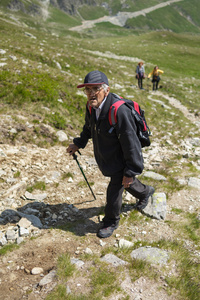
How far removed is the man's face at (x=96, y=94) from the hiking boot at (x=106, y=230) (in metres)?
3.01

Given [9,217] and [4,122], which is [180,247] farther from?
[4,122]

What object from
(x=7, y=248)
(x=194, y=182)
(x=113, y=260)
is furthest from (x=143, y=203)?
(x=7, y=248)

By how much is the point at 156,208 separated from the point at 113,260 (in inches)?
87.1

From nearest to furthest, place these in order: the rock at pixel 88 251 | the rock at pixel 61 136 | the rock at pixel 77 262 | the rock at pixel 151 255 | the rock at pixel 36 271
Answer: the rock at pixel 36 271 → the rock at pixel 77 262 → the rock at pixel 151 255 → the rock at pixel 88 251 → the rock at pixel 61 136

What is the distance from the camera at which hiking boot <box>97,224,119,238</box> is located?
5117 mm

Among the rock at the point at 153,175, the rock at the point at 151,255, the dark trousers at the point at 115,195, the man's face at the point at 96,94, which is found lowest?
the rock at the point at 153,175

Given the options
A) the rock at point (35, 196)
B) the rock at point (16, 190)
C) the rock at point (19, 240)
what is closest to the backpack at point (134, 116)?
the rock at point (19, 240)

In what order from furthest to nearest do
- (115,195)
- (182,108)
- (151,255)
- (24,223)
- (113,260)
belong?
1. (182,108)
2. (24,223)
3. (115,195)
4. (151,255)
5. (113,260)

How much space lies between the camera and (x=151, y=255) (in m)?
4.47

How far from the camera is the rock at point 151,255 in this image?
4.35 metres

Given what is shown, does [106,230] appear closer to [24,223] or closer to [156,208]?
[156,208]

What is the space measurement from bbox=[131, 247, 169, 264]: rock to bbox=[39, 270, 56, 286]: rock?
1666mm

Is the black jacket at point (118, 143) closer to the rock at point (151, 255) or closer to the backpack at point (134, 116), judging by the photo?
the backpack at point (134, 116)

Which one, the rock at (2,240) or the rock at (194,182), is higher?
the rock at (194,182)
